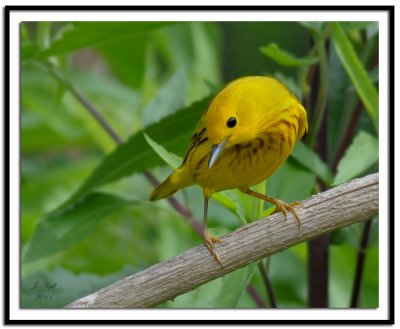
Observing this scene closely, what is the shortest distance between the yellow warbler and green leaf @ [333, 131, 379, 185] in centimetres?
9

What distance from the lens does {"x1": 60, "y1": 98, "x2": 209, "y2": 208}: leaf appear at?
4.57 feet

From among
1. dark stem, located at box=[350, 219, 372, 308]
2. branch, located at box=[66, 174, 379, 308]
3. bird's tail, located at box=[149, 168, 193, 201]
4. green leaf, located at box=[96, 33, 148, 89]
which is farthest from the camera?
green leaf, located at box=[96, 33, 148, 89]

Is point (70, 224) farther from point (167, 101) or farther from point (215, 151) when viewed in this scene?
Answer: point (215, 151)

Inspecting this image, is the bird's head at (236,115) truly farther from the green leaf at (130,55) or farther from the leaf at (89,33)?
the green leaf at (130,55)

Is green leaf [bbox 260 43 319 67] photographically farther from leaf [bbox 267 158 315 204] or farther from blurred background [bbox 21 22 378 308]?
leaf [bbox 267 158 315 204]

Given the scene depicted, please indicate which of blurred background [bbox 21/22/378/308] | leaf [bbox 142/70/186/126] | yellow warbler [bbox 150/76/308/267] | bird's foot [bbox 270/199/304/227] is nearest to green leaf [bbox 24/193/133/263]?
blurred background [bbox 21/22/378/308]

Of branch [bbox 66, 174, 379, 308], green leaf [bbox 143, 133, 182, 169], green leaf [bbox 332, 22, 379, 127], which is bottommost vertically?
branch [bbox 66, 174, 379, 308]

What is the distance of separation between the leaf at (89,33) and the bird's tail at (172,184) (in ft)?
0.78

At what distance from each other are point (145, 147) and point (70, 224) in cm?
19

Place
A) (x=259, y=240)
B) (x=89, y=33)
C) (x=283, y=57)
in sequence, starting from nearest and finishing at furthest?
(x=259, y=240) < (x=283, y=57) < (x=89, y=33)

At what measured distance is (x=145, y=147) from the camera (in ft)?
4.66

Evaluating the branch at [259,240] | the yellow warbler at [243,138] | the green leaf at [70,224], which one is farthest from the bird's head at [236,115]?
the green leaf at [70,224]

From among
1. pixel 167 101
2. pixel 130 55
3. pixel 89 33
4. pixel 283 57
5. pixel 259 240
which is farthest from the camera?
Result: pixel 130 55
